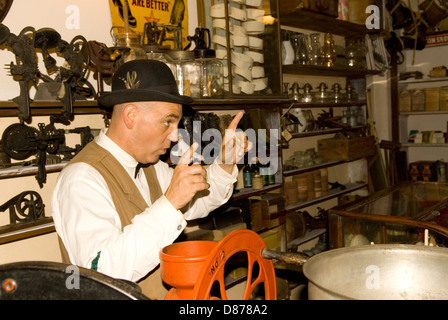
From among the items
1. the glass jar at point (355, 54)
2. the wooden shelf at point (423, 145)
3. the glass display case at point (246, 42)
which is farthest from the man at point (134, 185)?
the wooden shelf at point (423, 145)

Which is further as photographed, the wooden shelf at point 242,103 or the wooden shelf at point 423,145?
the wooden shelf at point 423,145

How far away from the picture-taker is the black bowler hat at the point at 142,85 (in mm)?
1986

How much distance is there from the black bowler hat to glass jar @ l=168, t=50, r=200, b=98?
670mm

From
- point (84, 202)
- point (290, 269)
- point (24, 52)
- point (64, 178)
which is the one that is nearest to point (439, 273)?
point (84, 202)

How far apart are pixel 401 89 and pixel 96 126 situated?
5140 millimetres

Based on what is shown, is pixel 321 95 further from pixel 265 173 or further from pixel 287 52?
pixel 265 173

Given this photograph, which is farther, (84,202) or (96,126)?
(96,126)

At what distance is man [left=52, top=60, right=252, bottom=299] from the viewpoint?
1.65 meters

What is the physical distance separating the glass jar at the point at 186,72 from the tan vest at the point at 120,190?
0.89 m

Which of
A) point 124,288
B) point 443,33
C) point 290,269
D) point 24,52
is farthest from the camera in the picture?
point 443,33

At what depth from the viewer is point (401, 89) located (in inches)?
258

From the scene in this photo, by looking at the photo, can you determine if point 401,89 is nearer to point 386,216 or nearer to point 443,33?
point 443,33

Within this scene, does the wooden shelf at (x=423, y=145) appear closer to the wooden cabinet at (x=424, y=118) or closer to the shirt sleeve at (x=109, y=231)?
the wooden cabinet at (x=424, y=118)

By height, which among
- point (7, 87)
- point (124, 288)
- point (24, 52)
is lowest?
point (124, 288)
